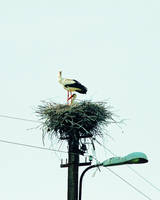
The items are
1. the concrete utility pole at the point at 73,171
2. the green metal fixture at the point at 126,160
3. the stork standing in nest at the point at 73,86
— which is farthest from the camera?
the stork standing in nest at the point at 73,86

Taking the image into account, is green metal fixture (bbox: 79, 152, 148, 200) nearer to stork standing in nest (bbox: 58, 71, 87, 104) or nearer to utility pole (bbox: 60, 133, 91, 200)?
utility pole (bbox: 60, 133, 91, 200)

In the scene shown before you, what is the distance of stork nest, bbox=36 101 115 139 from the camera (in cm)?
1598

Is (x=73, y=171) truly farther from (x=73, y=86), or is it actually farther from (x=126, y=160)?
(x=73, y=86)

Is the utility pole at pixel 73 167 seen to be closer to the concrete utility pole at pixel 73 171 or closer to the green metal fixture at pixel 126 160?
the concrete utility pole at pixel 73 171

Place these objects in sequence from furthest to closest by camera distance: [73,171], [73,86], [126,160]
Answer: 1. [73,86]
2. [73,171]
3. [126,160]

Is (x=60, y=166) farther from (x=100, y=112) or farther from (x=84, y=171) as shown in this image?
(x=100, y=112)

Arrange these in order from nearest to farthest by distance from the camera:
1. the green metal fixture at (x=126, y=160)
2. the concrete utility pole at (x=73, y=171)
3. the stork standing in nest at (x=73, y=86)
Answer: the green metal fixture at (x=126, y=160), the concrete utility pole at (x=73, y=171), the stork standing in nest at (x=73, y=86)

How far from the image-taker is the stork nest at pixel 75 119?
1598 cm

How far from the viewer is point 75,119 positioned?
1623 cm

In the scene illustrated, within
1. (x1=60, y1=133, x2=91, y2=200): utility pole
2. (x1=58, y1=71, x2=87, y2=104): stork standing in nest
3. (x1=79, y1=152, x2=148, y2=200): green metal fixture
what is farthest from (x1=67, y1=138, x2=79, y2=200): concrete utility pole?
(x1=58, y1=71, x2=87, y2=104): stork standing in nest

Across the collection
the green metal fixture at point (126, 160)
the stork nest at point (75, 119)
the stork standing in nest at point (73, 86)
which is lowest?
the green metal fixture at point (126, 160)

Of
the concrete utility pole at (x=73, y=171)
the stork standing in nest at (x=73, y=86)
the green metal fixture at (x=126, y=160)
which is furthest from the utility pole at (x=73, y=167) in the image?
the stork standing in nest at (x=73, y=86)

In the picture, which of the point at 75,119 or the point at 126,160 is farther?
the point at 75,119

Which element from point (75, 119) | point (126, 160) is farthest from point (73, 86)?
point (126, 160)
